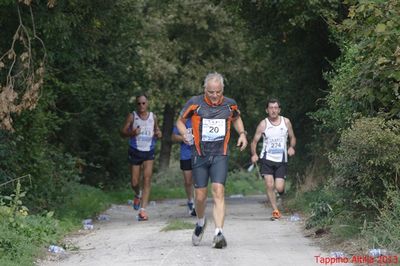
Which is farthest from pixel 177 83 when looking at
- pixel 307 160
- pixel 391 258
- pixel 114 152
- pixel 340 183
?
pixel 391 258

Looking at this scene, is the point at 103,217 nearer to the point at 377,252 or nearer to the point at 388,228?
the point at 388,228

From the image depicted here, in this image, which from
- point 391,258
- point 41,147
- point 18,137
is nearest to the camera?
point 391,258

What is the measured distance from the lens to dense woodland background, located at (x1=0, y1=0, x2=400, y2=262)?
9.63m

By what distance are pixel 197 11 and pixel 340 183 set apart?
22.2m

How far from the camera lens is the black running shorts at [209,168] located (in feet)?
32.7

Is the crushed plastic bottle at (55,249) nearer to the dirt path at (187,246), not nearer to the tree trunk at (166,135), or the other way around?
the dirt path at (187,246)

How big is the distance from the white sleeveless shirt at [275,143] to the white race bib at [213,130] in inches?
153

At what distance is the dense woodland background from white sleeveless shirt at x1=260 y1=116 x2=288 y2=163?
715 mm

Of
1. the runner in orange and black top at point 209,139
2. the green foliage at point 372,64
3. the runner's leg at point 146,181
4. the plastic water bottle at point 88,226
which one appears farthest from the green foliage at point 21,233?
the green foliage at point 372,64

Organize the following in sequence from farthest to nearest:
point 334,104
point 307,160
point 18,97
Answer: point 307,160, point 18,97, point 334,104

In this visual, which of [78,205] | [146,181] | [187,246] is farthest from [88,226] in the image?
[187,246]

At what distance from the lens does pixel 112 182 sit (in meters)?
25.9

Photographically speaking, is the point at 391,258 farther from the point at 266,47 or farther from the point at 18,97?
the point at 266,47

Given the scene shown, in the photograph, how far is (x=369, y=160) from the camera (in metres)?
9.17
